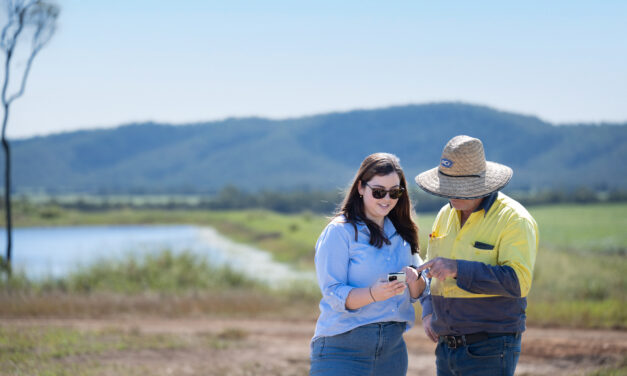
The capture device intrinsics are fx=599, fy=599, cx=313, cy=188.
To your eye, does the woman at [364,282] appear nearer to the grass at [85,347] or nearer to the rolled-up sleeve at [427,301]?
the rolled-up sleeve at [427,301]

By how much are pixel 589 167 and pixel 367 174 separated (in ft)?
422

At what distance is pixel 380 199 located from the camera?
3.22 metres

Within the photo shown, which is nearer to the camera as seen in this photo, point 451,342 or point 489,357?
point 489,357

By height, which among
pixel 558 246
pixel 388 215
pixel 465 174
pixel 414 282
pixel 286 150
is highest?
pixel 286 150

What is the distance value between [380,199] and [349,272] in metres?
0.42

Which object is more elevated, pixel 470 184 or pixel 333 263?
pixel 470 184

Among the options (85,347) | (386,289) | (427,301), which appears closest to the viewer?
(386,289)

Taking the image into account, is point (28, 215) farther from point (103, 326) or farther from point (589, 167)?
point (589, 167)

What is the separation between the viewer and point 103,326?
10.3 metres

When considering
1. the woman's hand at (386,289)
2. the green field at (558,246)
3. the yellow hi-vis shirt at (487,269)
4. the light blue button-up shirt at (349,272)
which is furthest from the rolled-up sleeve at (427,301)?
the green field at (558,246)

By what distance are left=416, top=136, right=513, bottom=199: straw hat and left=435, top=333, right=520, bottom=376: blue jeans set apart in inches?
30.8

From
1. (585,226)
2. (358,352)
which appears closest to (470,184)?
(358,352)

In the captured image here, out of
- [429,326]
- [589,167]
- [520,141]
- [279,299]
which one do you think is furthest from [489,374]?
[520,141]

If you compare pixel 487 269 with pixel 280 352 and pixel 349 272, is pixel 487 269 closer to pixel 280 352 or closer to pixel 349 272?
pixel 349 272
